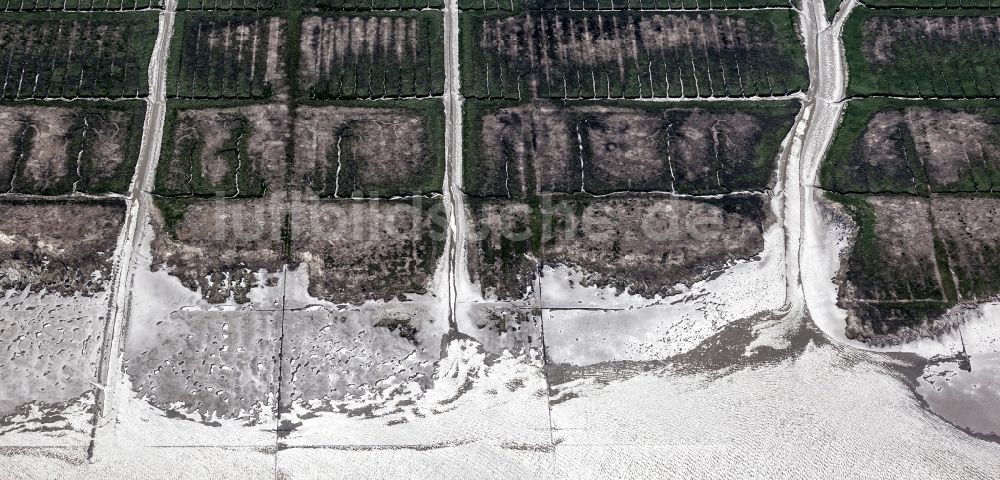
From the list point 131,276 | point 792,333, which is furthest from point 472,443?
point 131,276

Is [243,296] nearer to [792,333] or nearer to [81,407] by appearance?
[81,407]

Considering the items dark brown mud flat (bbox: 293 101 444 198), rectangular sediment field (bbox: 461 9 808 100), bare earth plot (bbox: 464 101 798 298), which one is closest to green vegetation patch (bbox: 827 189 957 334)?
bare earth plot (bbox: 464 101 798 298)

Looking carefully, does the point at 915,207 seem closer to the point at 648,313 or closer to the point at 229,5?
the point at 648,313

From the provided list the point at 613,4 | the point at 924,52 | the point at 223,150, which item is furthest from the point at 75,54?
the point at 924,52

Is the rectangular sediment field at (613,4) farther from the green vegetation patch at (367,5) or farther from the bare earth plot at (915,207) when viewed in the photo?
the bare earth plot at (915,207)

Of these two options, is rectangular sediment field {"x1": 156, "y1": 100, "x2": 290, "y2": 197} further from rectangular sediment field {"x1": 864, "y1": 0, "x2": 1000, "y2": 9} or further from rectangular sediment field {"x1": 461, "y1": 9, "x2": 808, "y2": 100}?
rectangular sediment field {"x1": 864, "y1": 0, "x2": 1000, "y2": 9}
